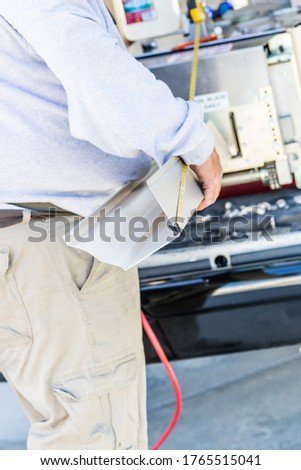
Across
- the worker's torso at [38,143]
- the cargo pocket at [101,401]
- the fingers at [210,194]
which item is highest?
the worker's torso at [38,143]

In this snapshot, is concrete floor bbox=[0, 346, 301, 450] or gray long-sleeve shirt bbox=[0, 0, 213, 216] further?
concrete floor bbox=[0, 346, 301, 450]

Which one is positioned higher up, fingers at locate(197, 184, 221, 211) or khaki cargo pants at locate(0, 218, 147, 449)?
fingers at locate(197, 184, 221, 211)

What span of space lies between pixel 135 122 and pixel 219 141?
946mm

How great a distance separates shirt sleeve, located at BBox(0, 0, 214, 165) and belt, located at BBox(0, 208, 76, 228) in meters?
0.25

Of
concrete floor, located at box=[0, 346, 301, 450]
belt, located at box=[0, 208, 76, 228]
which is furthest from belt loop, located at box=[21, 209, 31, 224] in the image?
concrete floor, located at box=[0, 346, 301, 450]

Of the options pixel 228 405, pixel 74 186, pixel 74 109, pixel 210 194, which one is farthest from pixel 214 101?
pixel 228 405

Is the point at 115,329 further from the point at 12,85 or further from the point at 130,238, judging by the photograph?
the point at 12,85

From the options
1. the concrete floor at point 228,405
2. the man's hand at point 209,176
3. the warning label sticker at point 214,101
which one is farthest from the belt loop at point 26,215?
the concrete floor at point 228,405

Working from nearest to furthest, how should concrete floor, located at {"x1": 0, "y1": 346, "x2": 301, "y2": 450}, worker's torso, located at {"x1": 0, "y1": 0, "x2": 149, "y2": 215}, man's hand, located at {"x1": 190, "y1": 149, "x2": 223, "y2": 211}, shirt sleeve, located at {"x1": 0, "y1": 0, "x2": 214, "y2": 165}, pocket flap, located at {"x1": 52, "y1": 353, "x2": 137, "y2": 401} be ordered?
1. shirt sleeve, located at {"x1": 0, "y1": 0, "x2": 214, "y2": 165}
2. worker's torso, located at {"x1": 0, "y1": 0, "x2": 149, "y2": 215}
3. man's hand, located at {"x1": 190, "y1": 149, "x2": 223, "y2": 211}
4. pocket flap, located at {"x1": 52, "y1": 353, "x2": 137, "y2": 401}
5. concrete floor, located at {"x1": 0, "y1": 346, "x2": 301, "y2": 450}

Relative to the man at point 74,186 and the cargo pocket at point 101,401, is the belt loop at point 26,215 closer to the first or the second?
the man at point 74,186

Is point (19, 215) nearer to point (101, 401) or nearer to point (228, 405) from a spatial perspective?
point (101, 401)

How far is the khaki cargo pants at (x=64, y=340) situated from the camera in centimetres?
195

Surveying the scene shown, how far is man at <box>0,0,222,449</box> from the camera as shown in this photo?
1.66m

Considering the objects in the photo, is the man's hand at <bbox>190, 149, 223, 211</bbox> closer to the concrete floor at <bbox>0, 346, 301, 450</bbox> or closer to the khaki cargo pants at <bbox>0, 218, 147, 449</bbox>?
the khaki cargo pants at <bbox>0, 218, 147, 449</bbox>
